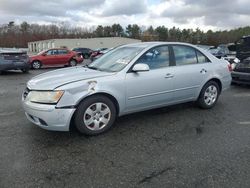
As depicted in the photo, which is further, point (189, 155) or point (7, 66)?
point (7, 66)

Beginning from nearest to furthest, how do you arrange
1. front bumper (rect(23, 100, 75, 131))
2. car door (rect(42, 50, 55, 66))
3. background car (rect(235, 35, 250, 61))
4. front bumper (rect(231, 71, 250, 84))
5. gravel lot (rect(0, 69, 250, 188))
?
1. gravel lot (rect(0, 69, 250, 188))
2. front bumper (rect(23, 100, 75, 131))
3. front bumper (rect(231, 71, 250, 84))
4. background car (rect(235, 35, 250, 61))
5. car door (rect(42, 50, 55, 66))

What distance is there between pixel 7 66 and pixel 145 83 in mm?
10597

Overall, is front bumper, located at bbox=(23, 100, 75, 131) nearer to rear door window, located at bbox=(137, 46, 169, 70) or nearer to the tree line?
rear door window, located at bbox=(137, 46, 169, 70)

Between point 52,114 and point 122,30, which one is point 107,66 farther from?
point 122,30

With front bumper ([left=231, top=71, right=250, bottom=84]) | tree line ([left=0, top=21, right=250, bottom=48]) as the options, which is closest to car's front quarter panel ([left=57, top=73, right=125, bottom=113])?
front bumper ([left=231, top=71, right=250, bottom=84])

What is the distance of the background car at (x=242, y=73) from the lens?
325 inches

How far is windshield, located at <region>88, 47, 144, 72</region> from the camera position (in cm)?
468

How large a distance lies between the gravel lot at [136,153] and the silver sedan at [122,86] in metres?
0.32

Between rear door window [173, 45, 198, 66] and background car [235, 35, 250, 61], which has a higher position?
background car [235, 35, 250, 61]

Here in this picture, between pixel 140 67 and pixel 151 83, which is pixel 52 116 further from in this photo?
pixel 151 83

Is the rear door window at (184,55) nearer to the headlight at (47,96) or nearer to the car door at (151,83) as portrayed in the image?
the car door at (151,83)

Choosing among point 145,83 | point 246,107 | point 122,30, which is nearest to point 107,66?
point 145,83

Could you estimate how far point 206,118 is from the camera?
16.9 feet

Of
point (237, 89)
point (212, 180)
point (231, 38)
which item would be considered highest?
point (231, 38)
